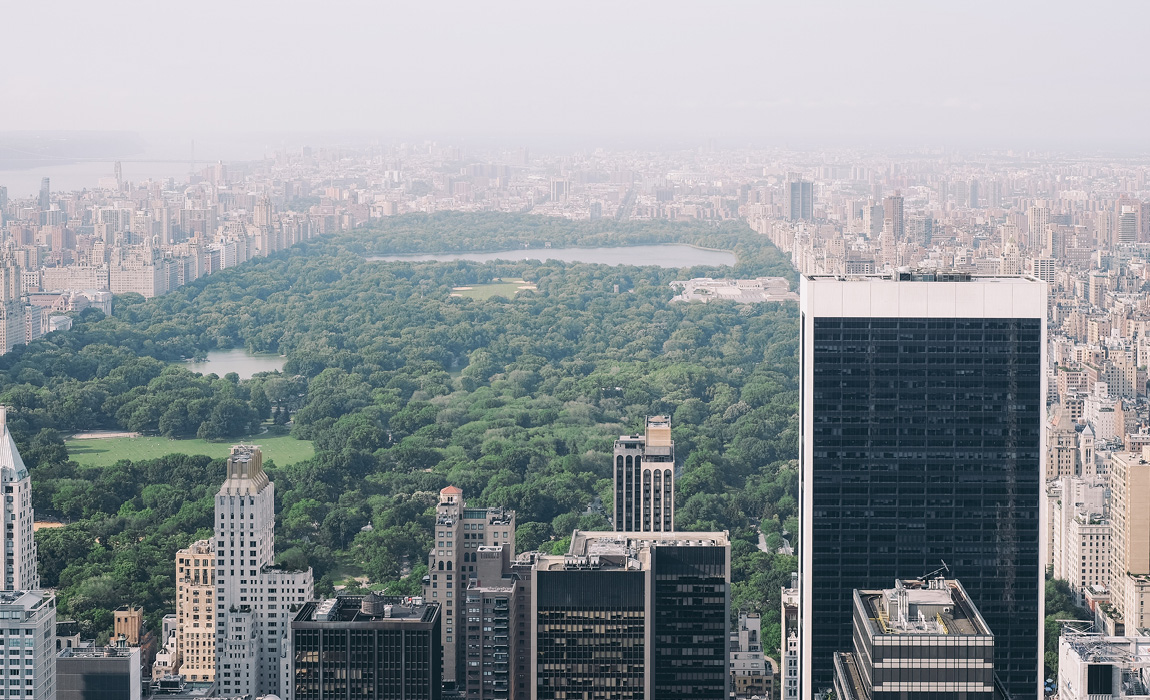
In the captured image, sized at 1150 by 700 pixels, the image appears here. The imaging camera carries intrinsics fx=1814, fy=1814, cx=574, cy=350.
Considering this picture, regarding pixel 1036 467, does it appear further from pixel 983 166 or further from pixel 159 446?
pixel 983 166

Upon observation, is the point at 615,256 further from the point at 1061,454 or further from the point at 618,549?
the point at 618,549

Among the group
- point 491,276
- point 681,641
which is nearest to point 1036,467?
point 681,641

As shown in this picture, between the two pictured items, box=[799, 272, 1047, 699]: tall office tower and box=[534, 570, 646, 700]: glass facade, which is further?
box=[799, 272, 1047, 699]: tall office tower

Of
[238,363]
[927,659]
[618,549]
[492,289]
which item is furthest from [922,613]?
[492,289]

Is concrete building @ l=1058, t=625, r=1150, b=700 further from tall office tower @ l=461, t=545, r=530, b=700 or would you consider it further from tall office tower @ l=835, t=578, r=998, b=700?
tall office tower @ l=461, t=545, r=530, b=700

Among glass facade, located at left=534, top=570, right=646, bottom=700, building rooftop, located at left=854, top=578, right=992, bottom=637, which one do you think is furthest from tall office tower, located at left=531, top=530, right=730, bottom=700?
building rooftop, located at left=854, top=578, right=992, bottom=637

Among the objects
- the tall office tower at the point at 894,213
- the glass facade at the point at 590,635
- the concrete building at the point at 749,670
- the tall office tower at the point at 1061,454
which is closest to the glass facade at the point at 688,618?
the glass facade at the point at 590,635
